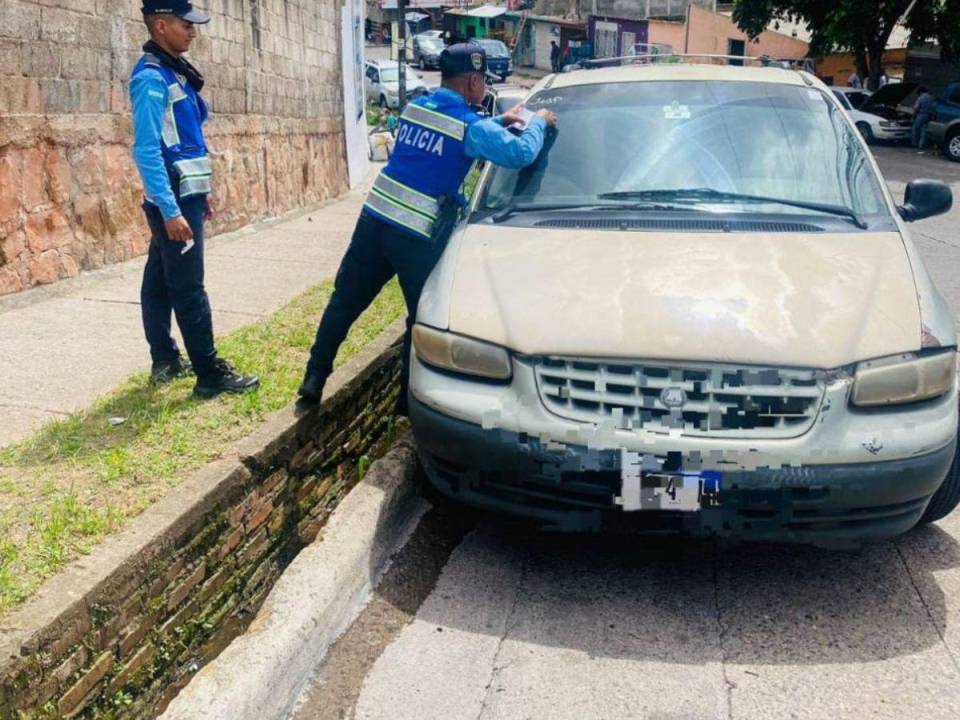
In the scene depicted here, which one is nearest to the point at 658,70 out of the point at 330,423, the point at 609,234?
the point at 609,234

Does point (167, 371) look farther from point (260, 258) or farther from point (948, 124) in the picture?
point (948, 124)

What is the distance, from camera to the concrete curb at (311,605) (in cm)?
267

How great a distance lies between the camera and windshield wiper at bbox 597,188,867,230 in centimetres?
413

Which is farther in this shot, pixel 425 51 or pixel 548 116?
pixel 425 51

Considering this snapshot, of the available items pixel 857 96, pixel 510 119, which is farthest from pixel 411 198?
pixel 857 96

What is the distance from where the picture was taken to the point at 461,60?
4211mm

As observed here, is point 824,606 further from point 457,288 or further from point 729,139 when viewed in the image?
point 729,139

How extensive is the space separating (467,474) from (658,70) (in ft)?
→ 8.71

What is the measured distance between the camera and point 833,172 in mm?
4324

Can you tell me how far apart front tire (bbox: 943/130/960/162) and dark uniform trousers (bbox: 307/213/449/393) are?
20853mm

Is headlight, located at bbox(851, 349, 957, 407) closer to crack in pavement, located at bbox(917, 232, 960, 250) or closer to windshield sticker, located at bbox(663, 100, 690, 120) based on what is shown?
windshield sticker, located at bbox(663, 100, 690, 120)

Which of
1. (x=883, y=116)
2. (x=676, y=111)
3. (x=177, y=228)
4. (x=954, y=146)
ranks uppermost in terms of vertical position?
(x=676, y=111)

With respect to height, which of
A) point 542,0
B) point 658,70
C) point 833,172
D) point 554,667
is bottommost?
point 554,667

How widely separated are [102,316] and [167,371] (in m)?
1.61
